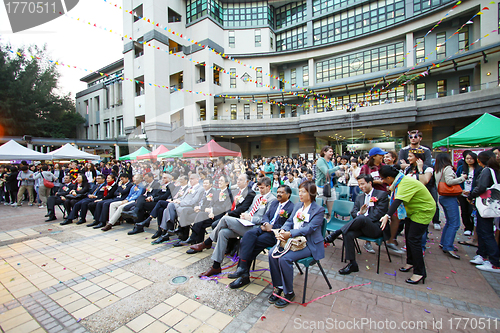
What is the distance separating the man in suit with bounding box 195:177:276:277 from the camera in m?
3.59

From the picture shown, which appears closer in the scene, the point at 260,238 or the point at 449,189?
the point at 260,238

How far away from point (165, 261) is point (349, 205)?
404 centimetres

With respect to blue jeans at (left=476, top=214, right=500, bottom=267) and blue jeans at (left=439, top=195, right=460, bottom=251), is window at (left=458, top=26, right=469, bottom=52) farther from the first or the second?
blue jeans at (left=476, top=214, right=500, bottom=267)

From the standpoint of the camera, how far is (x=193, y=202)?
507cm

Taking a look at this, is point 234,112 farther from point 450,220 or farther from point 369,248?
point 450,220

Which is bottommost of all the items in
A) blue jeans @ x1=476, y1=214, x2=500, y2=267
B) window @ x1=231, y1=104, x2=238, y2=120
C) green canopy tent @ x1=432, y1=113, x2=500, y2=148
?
blue jeans @ x1=476, y1=214, x2=500, y2=267

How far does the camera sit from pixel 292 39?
31.4 metres

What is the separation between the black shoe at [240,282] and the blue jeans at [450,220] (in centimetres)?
397

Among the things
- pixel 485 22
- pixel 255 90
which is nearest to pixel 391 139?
pixel 485 22

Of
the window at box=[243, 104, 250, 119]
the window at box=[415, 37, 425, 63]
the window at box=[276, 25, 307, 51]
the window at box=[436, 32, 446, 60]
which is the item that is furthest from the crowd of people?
the window at box=[276, 25, 307, 51]

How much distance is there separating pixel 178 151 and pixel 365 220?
289 inches

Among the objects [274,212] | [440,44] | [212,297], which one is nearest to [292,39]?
[440,44]

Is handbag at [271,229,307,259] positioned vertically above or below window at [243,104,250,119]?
below

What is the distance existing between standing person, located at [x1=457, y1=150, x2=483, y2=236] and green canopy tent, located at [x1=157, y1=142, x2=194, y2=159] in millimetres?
8591
